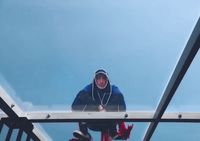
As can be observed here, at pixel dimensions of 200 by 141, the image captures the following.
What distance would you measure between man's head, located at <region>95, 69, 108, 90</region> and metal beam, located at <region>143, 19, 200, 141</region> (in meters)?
0.71

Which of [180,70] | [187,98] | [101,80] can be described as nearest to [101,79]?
[101,80]

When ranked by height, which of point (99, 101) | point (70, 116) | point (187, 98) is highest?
→ point (99, 101)

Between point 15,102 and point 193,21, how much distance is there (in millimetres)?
1793

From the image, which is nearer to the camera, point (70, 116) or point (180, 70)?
point (180, 70)

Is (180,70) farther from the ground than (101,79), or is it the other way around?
(101,79)

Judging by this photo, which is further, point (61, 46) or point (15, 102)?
point (61, 46)

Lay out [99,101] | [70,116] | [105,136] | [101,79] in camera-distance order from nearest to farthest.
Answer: [70,116] → [99,101] → [101,79] → [105,136]

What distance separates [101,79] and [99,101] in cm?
32

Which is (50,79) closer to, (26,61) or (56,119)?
(26,61)

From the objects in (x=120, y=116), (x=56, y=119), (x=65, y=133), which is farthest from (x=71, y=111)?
(x=65, y=133)

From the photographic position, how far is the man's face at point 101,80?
3506 millimetres

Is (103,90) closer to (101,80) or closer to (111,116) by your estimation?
(101,80)

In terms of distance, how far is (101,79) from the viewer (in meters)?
3.55

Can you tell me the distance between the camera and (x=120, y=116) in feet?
9.75
